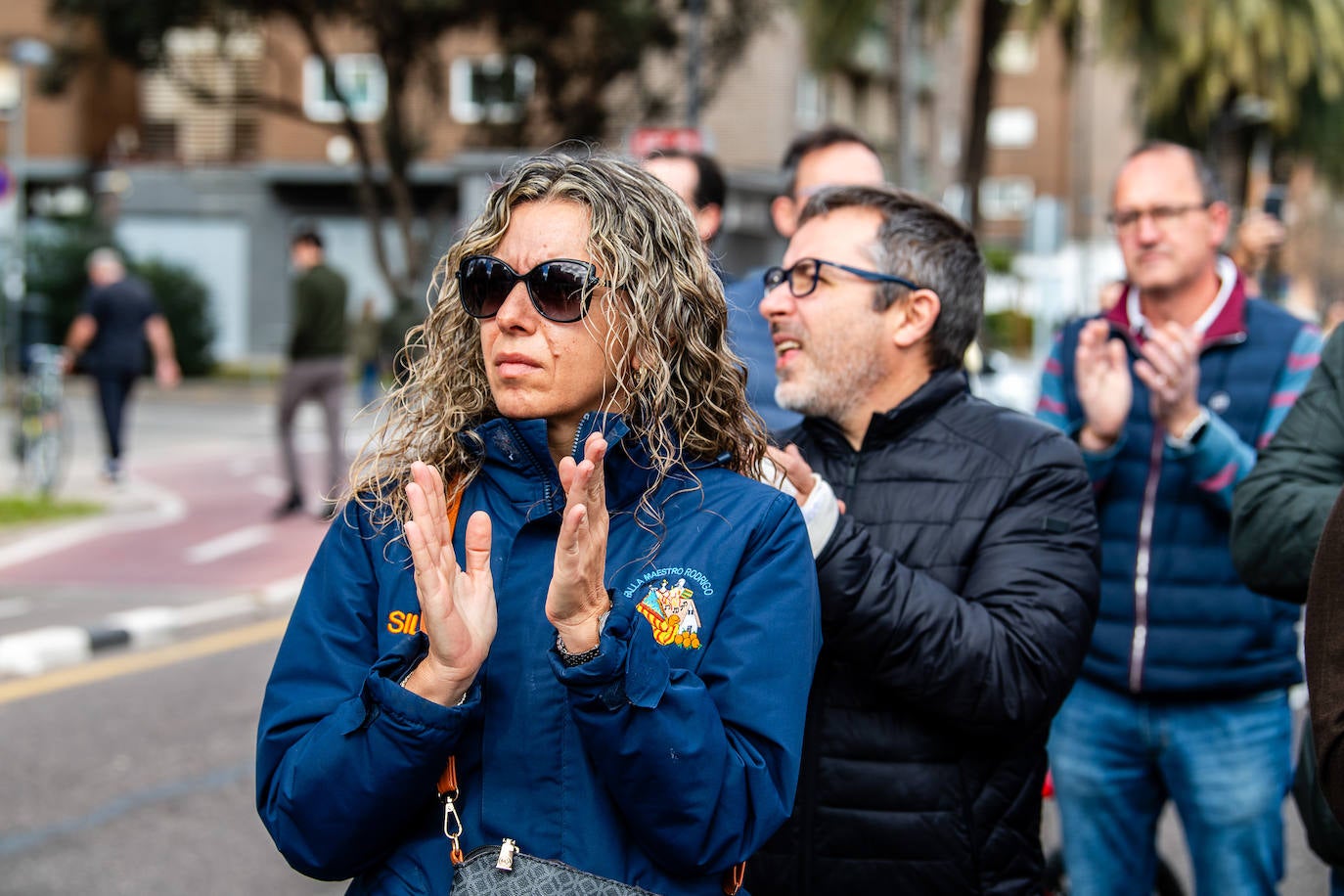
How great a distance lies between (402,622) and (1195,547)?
1.99 m

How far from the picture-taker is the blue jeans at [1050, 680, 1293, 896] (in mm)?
3234

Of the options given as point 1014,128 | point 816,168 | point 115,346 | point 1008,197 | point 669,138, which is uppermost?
point 1014,128

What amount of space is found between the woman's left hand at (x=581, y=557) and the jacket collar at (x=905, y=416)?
1013 mm

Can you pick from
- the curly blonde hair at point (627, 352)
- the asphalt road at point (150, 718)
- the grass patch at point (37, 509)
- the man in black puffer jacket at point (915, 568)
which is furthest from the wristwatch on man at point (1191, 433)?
the grass patch at point (37, 509)

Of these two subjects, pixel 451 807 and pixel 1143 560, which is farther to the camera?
pixel 1143 560

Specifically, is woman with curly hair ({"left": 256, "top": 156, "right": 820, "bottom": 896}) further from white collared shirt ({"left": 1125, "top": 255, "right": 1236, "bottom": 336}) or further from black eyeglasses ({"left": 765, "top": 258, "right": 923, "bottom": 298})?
white collared shirt ({"left": 1125, "top": 255, "right": 1236, "bottom": 336})

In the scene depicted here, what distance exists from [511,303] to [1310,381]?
60.9 inches

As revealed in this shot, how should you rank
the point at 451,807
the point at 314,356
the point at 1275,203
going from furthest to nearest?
the point at 314,356 < the point at 1275,203 < the point at 451,807

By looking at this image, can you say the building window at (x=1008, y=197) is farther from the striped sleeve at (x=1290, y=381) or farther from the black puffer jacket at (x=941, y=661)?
the black puffer jacket at (x=941, y=661)

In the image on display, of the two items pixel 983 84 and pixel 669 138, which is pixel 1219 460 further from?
pixel 983 84

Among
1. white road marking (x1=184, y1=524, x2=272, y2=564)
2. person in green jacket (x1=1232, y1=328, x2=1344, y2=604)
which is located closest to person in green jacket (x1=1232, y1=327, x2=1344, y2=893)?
person in green jacket (x1=1232, y1=328, x2=1344, y2=604)

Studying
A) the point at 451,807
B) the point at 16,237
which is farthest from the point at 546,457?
the point at 16,237

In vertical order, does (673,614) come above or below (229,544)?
above

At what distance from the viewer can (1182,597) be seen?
10.8 ft
